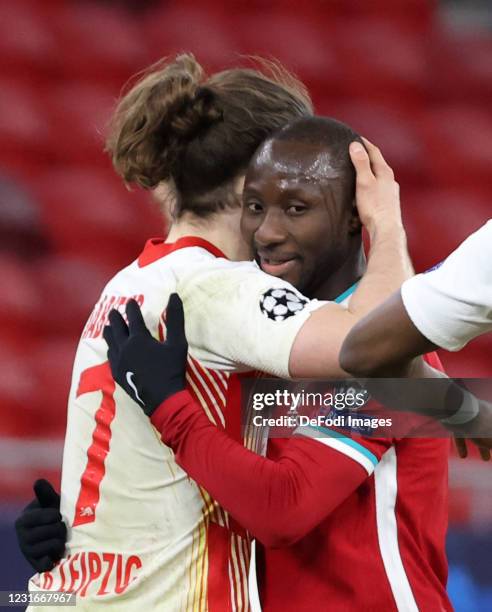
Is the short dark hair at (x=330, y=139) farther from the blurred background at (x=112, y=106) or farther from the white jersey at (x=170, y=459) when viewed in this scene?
the blurred background at (x=112, y=106)

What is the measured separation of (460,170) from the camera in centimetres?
319

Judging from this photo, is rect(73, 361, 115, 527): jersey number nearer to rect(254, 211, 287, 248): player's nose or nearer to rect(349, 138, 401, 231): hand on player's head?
rect(254, 211, 287, 248): player's nose

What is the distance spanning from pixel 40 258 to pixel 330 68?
39.0 inches

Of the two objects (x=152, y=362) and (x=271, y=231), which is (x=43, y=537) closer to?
(x=152, y=362)

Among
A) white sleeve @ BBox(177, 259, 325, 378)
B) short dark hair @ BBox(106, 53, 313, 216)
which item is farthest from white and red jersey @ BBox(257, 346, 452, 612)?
short dark hair @ BBox(106, 53, 313, 216)

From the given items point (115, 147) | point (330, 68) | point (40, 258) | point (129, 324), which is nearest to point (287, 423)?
point (129, 324)

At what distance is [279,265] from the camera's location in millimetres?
1337

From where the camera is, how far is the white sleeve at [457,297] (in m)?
0.91

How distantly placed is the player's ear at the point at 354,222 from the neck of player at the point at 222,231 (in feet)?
0.42

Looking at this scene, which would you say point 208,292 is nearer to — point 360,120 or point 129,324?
point 129,324

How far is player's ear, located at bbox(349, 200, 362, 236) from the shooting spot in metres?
1.36

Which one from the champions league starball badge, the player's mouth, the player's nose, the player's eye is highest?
the player's eye

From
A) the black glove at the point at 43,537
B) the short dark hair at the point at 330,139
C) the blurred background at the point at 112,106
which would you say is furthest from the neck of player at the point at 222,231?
the blurred background at the point at 112,106

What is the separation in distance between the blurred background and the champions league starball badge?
1.76 m
